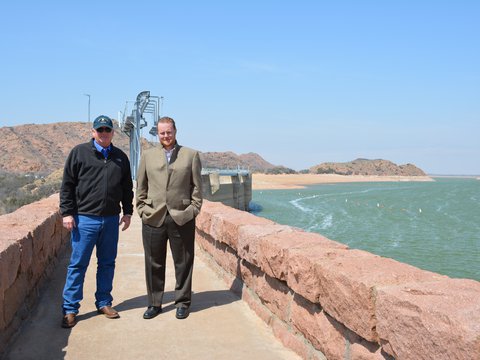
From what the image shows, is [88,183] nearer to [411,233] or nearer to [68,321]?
[68,321]

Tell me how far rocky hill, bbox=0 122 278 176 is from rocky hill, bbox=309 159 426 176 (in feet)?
219

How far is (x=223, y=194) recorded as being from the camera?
1487 inches

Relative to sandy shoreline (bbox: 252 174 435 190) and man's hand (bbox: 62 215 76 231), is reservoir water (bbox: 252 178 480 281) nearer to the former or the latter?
man's hand (bbox: 62 215 76 231)

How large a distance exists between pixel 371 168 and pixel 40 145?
410 ft

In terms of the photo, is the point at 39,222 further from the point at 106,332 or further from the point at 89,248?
the point at 106,332

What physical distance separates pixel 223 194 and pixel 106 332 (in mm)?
34021

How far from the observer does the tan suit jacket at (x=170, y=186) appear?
407 centimetres

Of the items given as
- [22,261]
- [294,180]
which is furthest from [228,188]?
[294,180]

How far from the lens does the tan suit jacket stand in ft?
13.4

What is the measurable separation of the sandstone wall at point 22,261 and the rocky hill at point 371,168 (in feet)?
531

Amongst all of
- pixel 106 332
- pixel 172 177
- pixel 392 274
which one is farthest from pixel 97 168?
pixel 392 274

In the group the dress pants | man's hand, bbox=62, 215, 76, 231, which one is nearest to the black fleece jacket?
man's hand, bbox=62, 215, 76, 231

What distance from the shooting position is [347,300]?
269 cm

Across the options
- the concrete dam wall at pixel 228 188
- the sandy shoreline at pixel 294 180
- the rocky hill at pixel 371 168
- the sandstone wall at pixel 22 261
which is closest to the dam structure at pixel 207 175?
the concrete dam wall at pixel 228 188
